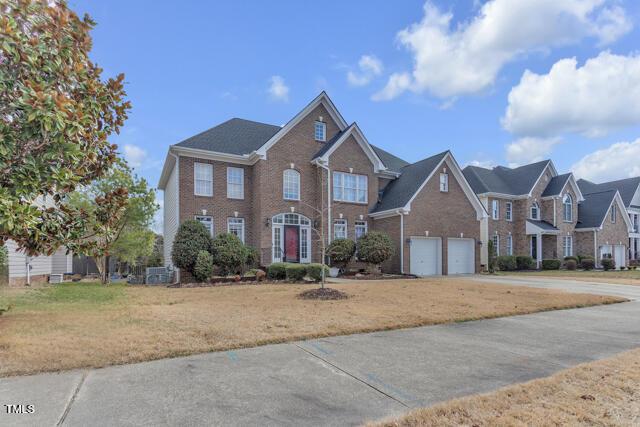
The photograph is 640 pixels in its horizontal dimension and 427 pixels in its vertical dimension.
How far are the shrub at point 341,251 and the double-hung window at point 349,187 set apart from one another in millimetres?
3174

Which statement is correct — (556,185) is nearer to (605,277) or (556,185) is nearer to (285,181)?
(605,277)

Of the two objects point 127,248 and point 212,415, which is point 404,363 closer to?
point 212,415

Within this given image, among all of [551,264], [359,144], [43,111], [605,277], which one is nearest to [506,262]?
[551,264]

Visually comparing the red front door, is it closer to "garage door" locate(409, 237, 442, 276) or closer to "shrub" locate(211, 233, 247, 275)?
"shrub" locate(211, 233, 247, 275)

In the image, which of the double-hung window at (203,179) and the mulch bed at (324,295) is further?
the double-hung window at (203,179)

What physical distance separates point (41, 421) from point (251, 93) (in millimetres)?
19684

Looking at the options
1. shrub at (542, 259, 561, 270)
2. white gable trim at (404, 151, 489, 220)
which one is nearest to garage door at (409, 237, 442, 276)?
white gable trim at (404, 151, 489, 220)

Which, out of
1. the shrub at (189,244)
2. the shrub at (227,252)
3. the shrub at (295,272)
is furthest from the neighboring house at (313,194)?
the shrub at (295,272)

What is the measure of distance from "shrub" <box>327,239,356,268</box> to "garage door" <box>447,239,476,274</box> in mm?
7171

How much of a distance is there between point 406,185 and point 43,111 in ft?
65.1

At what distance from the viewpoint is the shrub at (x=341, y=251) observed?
18.6 m

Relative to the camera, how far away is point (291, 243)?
19.9 meters

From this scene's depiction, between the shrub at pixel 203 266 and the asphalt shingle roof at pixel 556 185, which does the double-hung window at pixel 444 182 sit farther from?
the asphalt shingle roof at pixel 556 185

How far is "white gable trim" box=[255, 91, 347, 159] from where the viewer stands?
1900 centimetres
